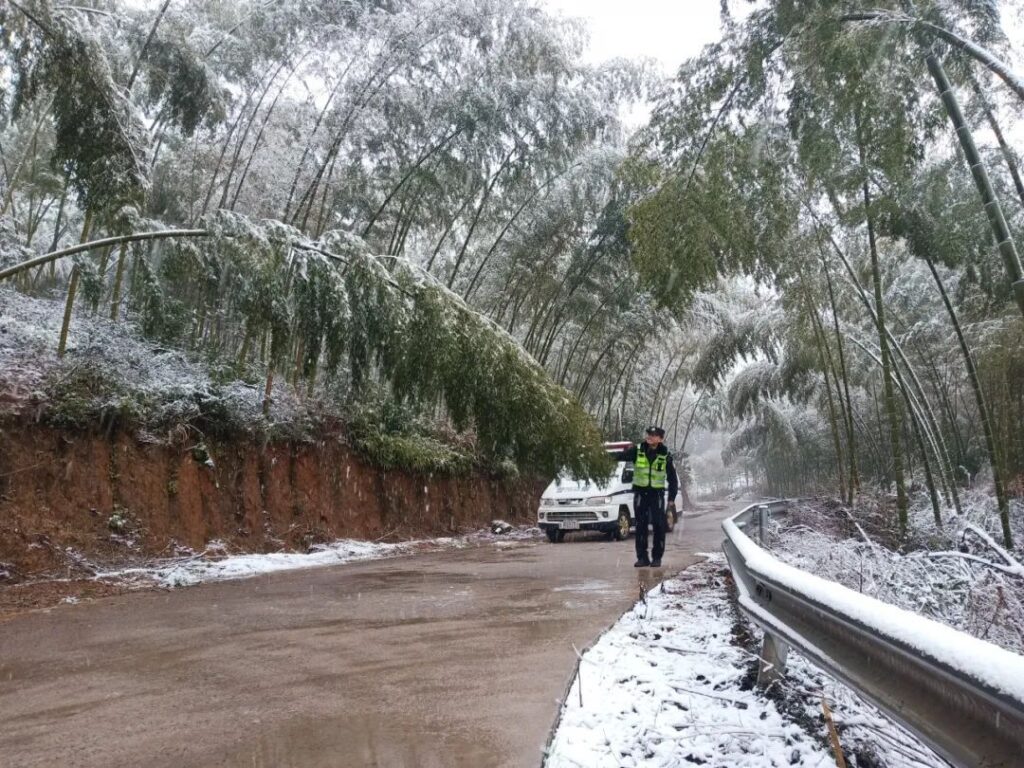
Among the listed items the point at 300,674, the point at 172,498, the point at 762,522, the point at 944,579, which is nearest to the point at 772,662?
the point at 300,674

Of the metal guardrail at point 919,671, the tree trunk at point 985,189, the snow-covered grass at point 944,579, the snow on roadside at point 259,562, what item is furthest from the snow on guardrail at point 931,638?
the snow on roadside at point 259,562

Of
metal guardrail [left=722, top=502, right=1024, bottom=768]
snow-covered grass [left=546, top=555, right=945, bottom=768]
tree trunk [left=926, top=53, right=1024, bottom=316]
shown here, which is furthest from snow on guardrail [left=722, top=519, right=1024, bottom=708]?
tree trunk [left=926, top=53, right=1024, bottom=316]

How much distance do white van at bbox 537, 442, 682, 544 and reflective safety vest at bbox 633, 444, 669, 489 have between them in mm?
4672

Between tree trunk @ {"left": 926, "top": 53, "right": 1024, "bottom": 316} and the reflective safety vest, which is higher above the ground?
tree trunk @ {"left": 926, "top": 53, "right": 1024, "bottom": 316}

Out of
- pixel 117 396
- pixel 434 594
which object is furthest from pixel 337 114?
pixel 434 594

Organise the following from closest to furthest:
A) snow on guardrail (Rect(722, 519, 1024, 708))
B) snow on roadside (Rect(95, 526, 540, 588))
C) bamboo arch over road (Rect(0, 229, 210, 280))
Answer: snow on guardrail (Rect(722, 519, 1024, 708)) → bamboo arch over road (Rect(0, 229, 210, 280)) → snow on roadside (Rect(95, 526, 540, 588))

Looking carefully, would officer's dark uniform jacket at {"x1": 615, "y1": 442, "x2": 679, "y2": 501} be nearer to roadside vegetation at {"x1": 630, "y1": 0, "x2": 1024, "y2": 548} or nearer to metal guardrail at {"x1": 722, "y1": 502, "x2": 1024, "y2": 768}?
roadside vegetation at {"x1": 630, "y1": 0, "x2": 1024, "y2": 548}

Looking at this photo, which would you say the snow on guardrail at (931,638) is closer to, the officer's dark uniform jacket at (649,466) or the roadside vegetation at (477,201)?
the roadside vegetation at (477,201)

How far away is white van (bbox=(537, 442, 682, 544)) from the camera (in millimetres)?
12812

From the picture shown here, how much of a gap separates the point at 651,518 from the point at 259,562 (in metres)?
4.72

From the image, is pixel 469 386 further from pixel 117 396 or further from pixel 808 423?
A: pixel 808 423

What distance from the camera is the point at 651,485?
7.77 m

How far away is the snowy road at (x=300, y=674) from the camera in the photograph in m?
2.71

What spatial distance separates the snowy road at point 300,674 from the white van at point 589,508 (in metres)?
5.86
